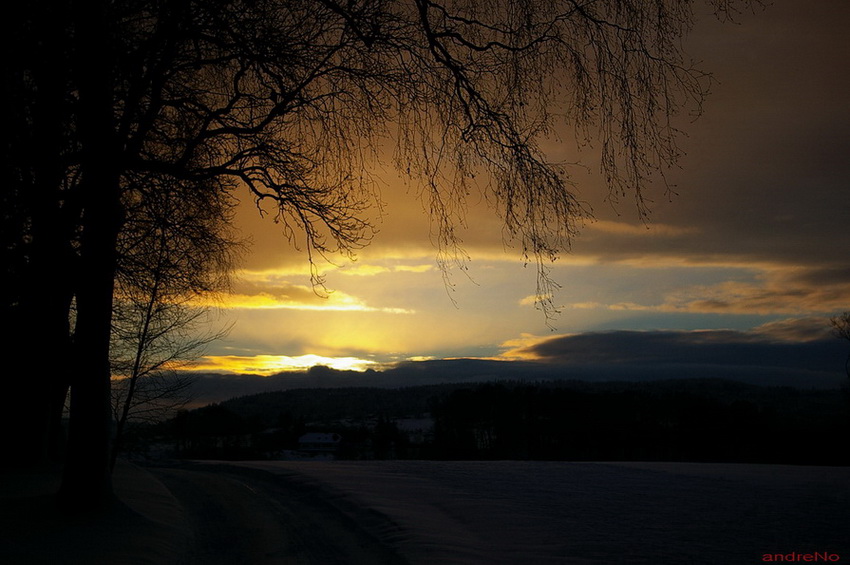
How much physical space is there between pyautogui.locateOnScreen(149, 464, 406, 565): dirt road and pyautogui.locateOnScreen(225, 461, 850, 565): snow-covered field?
39cm

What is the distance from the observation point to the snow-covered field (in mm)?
7852

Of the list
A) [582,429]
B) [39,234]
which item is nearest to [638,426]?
[582,429]

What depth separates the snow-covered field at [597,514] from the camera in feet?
25.8

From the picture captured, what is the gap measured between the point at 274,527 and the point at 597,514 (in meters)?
5.27

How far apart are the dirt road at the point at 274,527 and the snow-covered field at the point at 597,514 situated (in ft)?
1.29

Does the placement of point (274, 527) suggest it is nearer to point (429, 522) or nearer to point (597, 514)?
point (429, 522)

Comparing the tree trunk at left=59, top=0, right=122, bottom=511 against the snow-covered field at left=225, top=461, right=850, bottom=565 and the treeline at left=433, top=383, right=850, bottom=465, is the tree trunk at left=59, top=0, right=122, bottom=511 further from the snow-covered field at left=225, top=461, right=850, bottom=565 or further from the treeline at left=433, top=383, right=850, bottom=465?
the treeline at left=433, top=383, right=850, bottom=465

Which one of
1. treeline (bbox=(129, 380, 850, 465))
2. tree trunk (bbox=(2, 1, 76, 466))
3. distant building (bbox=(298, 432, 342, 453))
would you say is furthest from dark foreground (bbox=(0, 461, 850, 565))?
distant building (bbox=(298, 432, 342, 453))

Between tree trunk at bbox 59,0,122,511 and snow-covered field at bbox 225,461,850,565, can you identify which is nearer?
snow-covered field at bbox 225,461,850,565

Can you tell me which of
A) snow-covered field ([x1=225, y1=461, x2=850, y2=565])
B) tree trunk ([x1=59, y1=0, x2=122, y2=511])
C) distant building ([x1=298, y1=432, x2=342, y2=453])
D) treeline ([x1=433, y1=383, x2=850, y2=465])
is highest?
tree trunk ([x1=59, y1=0, x2=122, y2=511])

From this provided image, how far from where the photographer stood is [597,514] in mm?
10852

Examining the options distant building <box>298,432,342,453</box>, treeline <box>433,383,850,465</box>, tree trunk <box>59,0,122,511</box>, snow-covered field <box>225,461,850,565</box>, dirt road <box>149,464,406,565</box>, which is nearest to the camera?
dirt road <box>149,464,406,565</box>

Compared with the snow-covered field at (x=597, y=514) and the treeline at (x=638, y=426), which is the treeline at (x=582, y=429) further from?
the snow-covered field at (x=597, y=514)

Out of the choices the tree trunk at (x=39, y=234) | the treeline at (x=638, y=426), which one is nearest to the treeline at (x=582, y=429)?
the treeline at (x=638, y=426)
